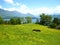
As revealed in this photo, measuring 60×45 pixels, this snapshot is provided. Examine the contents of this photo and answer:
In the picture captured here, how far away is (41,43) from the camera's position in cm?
2483

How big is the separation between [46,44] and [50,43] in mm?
1089

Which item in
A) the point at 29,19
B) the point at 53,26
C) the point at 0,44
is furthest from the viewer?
the point at 29,19

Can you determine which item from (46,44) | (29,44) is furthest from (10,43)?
(46,44)

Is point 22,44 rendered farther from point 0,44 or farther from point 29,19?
point 29,19

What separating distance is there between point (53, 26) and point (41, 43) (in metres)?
→ 25.1

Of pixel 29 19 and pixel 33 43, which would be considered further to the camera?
pixel 29 19

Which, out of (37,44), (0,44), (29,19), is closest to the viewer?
(0,44)

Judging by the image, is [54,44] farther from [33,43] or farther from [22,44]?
[22,44]

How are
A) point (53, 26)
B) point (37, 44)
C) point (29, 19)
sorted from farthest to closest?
point (29, 19), point (53, 26), point (37, 44)

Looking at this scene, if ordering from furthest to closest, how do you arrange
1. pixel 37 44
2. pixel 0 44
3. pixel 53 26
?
pixel 53 26
pixel 37 44
pixel 0 44

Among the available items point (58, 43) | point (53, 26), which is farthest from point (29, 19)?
point (58, 43)

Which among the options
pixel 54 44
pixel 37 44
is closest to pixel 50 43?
pixel 54 44

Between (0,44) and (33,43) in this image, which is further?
(33,43)

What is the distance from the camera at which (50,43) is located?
24859 mm
